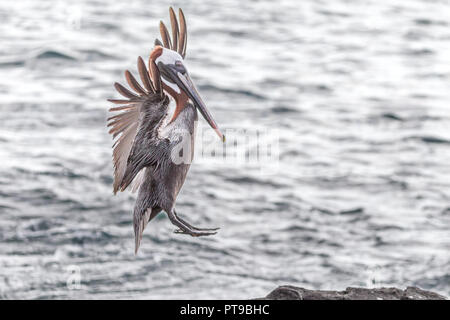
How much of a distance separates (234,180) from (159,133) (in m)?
16.5

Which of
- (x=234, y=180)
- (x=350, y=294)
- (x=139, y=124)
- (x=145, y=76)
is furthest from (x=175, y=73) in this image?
(x=234, y=180)

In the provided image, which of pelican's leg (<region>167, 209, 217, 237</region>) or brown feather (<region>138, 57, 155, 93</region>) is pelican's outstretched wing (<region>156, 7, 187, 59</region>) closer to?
brown feather (<region>138, 57, 155, 93</region>)

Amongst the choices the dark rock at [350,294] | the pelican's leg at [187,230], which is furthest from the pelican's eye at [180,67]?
the dark rock at [350,294]

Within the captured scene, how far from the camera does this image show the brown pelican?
18.8 feet

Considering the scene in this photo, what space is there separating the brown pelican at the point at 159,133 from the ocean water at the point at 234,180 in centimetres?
1044

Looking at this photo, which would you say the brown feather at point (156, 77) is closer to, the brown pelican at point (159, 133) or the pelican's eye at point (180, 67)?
the brown pelican at point (159, 133)

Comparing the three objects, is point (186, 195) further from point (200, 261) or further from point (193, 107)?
point (193, 107)

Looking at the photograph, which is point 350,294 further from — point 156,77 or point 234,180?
point 234,180

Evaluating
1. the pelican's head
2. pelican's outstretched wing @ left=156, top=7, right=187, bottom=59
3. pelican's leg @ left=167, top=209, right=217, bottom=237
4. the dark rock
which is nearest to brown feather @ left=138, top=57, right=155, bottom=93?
the pelican's head

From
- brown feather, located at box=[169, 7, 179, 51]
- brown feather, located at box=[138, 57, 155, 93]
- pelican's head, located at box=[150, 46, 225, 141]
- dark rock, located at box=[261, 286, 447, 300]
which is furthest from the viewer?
dark rock, located at box=[261, 286, 447, 300]

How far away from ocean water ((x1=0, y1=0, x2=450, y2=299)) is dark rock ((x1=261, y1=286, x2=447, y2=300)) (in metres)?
8.23

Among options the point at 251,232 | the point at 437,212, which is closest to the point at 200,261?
the point at 251,232
